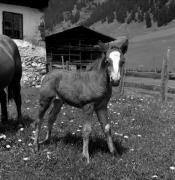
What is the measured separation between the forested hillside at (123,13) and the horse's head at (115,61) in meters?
92.7

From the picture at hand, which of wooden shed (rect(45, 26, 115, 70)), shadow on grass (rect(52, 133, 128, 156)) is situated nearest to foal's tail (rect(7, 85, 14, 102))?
shadow on grass (rect(52, 133, 128, 156))

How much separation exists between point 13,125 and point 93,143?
269 centimetres

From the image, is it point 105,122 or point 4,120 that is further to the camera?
point 4,120

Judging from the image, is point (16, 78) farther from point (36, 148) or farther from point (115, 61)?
point (115, 61)

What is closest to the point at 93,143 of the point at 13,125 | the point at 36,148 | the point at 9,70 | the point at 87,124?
A: the point at 87,124

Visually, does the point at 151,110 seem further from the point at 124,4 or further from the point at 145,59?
the point at 124,4

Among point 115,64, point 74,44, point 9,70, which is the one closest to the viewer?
point 115,64

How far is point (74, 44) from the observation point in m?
35.4

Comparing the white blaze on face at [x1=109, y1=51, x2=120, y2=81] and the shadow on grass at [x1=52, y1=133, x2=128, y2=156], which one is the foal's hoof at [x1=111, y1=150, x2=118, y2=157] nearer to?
the shadow on grass at [x1=52, y1=133, x2=128, y2=156]

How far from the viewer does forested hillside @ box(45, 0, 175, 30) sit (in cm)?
11669

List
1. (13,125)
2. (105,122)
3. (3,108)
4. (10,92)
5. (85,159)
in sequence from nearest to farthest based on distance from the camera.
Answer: (85,159)
(105,122)
(13,125)
(3,108)
(10,92)

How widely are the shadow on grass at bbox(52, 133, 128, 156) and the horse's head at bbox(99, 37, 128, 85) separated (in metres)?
1.67

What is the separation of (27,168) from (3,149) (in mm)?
1150

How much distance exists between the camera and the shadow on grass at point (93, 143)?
20.5 ft
